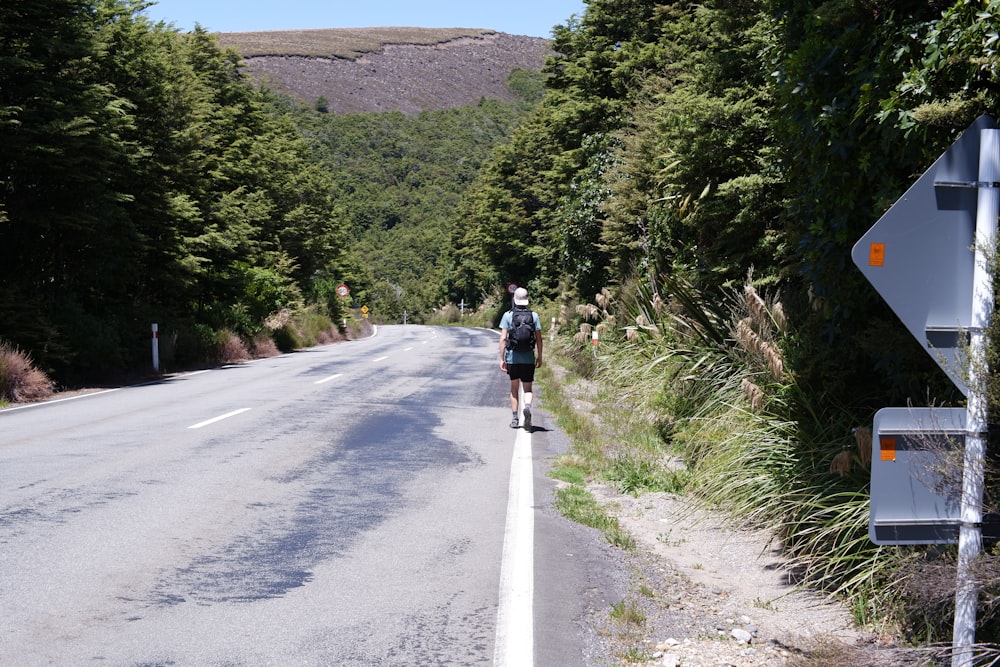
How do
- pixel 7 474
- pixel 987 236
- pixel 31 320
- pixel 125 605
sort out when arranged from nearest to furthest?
pixel 987 236
pixel 125 605
pixel 7 474
pixel 31 320

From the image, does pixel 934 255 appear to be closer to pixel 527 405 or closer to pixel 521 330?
pixel 521 330

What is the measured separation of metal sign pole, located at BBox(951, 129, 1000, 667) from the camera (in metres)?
3.50

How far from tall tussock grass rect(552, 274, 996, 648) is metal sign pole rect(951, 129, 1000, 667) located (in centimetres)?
21

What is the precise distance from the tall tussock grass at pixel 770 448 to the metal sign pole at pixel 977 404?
21 centimetres

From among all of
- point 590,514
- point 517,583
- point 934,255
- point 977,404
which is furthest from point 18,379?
point 977,404

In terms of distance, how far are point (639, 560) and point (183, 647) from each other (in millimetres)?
3055

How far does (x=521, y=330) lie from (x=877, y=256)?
8.46m

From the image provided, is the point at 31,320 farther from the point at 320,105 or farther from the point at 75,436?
the point at 320,105

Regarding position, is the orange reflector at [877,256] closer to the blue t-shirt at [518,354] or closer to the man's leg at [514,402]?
the blue t-shirt at [518,354]

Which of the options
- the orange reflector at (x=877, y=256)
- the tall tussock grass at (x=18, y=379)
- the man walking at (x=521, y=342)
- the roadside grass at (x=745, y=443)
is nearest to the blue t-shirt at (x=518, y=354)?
the man walking at (x=521, y=342)

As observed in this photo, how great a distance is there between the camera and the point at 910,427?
3.58 metres

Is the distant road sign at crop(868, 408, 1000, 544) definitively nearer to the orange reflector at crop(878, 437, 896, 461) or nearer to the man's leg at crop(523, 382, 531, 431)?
the orange reflector at crop(878, 437, 896, 461)

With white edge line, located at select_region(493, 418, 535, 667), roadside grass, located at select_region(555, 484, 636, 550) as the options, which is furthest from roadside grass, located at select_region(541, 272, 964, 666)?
white edge line, located at select_region(493, 418, 535, 667)

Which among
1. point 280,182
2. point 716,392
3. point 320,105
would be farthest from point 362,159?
point 716,392
